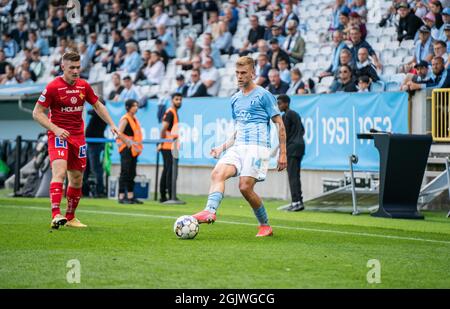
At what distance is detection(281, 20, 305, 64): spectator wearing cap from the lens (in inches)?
952

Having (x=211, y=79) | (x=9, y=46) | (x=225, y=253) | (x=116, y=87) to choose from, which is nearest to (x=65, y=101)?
(x=225, y=253)

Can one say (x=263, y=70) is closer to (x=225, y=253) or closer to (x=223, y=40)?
(x=223, y=40)

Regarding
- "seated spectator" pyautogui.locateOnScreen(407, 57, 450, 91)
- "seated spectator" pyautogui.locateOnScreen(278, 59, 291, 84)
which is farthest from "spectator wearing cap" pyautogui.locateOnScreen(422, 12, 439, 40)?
"seated spectator" pyautogui.locateOnScreen(278, 59, 291, 84)

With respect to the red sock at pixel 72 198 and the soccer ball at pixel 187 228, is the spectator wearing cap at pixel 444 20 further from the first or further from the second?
the soccer ball at pixel 187 228

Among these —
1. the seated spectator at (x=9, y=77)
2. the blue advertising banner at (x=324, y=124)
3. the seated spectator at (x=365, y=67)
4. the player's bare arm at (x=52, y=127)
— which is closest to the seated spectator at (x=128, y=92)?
the blue advertising banner at (x=324, y=124)

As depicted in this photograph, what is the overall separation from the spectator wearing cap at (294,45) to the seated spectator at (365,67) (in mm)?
2977

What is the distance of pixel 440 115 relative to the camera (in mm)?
18953

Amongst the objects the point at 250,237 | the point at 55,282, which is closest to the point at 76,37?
the point at 250,237

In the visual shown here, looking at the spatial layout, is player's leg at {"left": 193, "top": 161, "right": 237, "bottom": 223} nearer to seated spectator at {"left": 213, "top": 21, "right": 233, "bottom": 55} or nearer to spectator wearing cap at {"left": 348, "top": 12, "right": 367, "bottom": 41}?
spectator wearing cap at {"left": 348, "top": 12, "right": 367, "bottom": 41}

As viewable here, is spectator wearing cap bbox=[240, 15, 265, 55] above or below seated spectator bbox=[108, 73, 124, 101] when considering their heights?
above

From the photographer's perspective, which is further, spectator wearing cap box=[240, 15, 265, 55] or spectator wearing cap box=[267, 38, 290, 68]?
spectator wearing cap box=[240, 15, 265, 55]

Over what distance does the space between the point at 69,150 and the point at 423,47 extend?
32.7 ft

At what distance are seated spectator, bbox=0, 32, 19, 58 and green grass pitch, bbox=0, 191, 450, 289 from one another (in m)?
19.3

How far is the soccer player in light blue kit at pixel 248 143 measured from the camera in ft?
38.9
